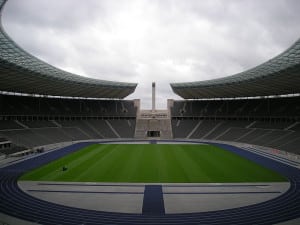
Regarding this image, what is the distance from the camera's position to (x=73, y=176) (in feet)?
88.8

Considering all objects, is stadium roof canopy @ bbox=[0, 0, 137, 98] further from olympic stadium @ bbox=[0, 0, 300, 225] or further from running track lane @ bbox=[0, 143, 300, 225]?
running track lane @ bbox=[0, 143, 300, 225]

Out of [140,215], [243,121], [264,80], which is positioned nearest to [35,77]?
[140,215]

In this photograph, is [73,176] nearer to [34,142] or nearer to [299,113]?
[34,142]

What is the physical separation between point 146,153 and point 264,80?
21915 mm

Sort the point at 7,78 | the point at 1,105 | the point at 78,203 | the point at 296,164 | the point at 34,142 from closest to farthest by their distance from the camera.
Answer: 1. the point at 78,203
2. the point at 296,164
3. the point at 7,78
4. the point at 34,142
5. the point at 1,105

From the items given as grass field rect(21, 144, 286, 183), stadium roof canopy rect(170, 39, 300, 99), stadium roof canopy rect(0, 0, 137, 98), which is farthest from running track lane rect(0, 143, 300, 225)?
stadium roof canopy rect(170, 39, 300, 99)

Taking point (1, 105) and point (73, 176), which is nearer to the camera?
point (73, 176)

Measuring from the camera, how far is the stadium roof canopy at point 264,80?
35.5m

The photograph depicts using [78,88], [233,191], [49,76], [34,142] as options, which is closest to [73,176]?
[233,191]

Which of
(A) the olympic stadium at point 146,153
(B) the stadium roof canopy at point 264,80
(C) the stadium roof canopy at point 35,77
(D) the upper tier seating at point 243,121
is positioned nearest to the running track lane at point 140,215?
(A) the olympic stadium at point 146,153

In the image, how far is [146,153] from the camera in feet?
141

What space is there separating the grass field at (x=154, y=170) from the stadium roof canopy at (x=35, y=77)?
12743 mm

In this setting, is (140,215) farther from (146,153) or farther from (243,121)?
(243,121)

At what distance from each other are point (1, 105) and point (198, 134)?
42937 mm
